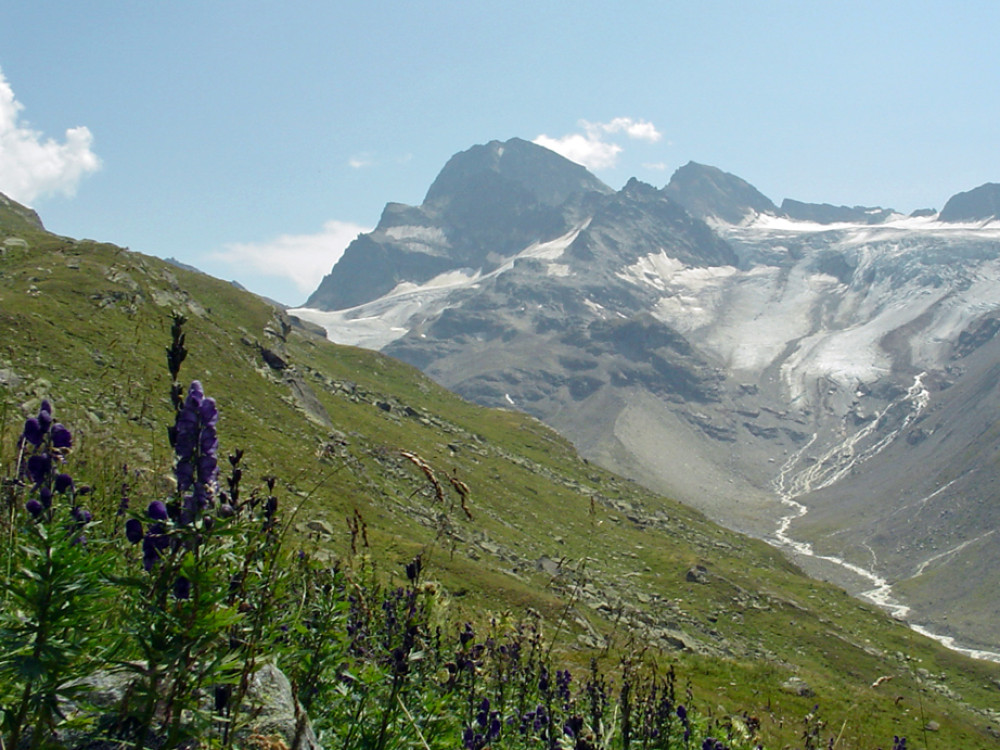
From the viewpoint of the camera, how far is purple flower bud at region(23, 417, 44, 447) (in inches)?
170

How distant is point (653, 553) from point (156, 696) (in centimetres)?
8017

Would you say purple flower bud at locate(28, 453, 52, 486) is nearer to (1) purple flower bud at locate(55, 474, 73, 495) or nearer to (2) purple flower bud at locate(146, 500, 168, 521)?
(1) purple flower bud at locate(55, 474, 73, 495)

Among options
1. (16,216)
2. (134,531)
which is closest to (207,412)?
(134,531)

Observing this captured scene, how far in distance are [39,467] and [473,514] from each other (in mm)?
18921

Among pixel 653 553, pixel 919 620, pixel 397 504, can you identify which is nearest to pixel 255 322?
pixel 397 504

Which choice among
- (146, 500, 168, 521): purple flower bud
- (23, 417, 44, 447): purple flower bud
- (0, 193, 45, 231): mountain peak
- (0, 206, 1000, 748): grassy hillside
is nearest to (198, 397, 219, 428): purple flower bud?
(146, 500, 168, 521): purple flower bud

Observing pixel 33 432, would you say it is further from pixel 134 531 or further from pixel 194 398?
pixel 194 398

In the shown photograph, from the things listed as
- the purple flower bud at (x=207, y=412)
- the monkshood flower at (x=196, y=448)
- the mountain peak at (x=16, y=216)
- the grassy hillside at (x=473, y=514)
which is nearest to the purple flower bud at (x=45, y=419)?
the monkshood flower at (x=196, y=448)

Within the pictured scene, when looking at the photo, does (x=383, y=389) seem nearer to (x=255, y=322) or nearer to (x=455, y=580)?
(x=255, y=322)

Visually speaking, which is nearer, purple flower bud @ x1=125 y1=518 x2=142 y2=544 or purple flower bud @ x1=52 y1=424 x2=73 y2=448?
purple flower bud @ x1=125 y1=518 x2=142 y2=544

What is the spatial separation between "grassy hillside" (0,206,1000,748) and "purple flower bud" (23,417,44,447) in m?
1.68

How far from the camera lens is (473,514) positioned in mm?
22516

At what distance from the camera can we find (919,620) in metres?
177

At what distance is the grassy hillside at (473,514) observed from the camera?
2734 cm
